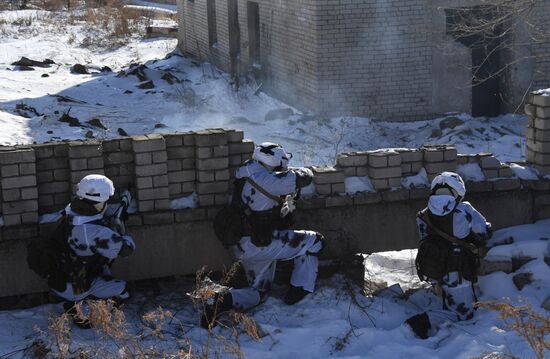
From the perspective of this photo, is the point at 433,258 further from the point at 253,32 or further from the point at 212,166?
the point at 253,32

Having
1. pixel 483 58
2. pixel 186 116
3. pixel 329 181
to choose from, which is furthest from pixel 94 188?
pixel 483 58

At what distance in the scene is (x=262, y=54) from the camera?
15.8 meters

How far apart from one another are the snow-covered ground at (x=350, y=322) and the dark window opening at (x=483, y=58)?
20.3 feet

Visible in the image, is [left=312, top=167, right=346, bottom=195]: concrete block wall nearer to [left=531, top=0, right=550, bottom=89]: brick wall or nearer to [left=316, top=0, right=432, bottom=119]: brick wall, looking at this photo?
[left=316, top=0, right=432, bottom=119]: brick wall

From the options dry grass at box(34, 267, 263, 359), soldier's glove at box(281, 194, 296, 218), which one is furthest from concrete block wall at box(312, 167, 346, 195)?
dry grass at box(34, 267, 263, 359)

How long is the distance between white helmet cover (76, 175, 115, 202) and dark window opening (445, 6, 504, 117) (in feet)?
25.9

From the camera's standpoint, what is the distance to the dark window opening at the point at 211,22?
18469 mm

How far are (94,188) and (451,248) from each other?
2620mm

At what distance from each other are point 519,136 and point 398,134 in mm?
1713

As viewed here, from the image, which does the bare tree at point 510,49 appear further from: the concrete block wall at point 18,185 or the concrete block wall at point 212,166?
the concrete block wall at point 18,185

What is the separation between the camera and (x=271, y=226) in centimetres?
673

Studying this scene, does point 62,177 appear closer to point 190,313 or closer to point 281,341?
point 190,313

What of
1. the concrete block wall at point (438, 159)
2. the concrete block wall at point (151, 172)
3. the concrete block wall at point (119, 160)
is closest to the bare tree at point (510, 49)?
the concrete block wall at point (438, 159)

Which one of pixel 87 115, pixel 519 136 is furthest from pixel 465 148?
pixel 87 115
